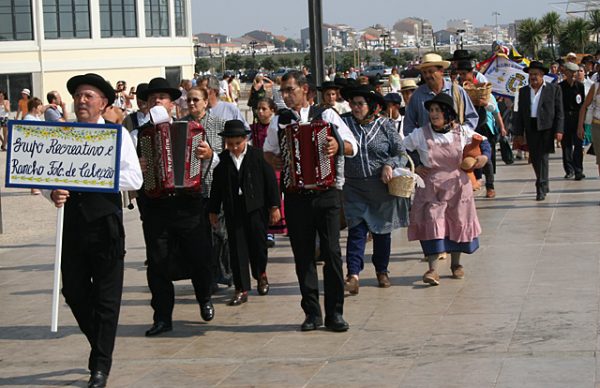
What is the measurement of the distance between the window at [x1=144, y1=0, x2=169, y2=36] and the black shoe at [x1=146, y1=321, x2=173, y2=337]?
6225 centimetres

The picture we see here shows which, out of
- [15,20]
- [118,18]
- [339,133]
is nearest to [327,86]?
[339,133]

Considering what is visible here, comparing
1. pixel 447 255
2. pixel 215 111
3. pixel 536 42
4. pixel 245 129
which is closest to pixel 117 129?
pixel 245 129

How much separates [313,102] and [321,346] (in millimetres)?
5731

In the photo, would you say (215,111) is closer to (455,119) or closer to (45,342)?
(455,119)

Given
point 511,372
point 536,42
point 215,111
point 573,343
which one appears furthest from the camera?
point 536,42

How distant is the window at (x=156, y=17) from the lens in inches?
2785

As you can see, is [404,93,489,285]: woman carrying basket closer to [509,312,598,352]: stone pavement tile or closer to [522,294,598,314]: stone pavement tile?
[522,294,598,314]: stone pavement tile

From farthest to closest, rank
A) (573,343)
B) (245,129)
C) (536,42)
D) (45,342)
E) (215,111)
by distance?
(536,42) < (215,111) < (245,129) < (45,342) < (573,343)

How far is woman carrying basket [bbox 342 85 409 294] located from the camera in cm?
1029

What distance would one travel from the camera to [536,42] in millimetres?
82438

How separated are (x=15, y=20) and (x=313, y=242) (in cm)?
5708

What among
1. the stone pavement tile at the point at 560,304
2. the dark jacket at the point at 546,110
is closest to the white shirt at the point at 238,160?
the stone pavement tile at the point at 560,304

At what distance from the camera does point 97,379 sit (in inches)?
295

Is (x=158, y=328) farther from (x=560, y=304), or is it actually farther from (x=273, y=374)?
(x=560, y=304)
